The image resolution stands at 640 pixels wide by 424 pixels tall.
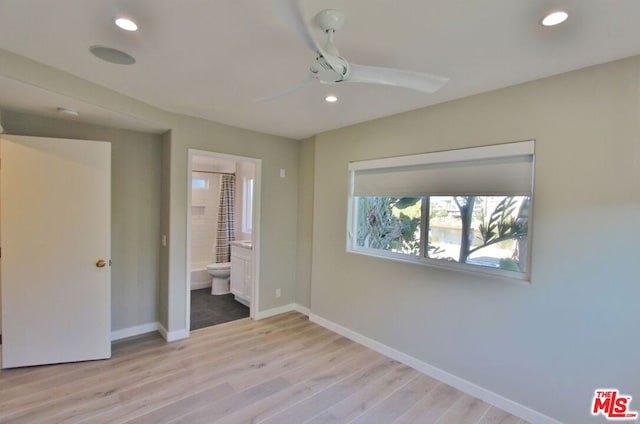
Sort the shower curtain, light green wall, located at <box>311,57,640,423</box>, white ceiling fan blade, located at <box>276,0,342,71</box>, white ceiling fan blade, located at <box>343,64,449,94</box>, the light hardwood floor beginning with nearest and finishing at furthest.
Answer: white ceiling fan blade, located at <box>276,0,342,71</box>, white ceiling fan blade, located at <box>343,64,449,94</box>, light green wall, located at <box>311,57,640,423</box>, the light hardwood floor, the shower curtain

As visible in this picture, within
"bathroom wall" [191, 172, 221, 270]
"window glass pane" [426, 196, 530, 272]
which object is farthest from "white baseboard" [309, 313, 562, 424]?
"bathroom wall" [191, 172, 221, 270]

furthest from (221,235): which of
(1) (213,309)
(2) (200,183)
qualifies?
(1) (213,309)

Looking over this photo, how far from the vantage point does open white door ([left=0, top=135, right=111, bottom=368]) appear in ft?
8.50

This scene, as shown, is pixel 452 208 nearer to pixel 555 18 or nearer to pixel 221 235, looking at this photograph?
pixel 555 18

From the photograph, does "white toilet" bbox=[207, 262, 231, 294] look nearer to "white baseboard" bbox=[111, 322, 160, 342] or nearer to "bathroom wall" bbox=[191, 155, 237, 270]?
"bathroom wall" bbox=[191, 155, 237, 270]

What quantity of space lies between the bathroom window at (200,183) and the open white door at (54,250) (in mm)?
2884

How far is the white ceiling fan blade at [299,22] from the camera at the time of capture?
1156 millimetres

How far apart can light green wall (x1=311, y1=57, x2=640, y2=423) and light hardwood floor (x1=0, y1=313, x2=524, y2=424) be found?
375 millimetres

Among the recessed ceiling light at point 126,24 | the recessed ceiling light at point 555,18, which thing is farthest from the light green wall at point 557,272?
the recessed ceiling light at point 126,24

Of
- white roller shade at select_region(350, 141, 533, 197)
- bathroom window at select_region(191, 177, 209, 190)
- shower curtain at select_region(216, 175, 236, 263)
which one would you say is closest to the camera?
white roller shade at select_region(350, 141, 533, 197)

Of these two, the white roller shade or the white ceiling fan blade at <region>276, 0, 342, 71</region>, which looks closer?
the white ceiling fan blade at <region>276, 0, 342, 71</region>

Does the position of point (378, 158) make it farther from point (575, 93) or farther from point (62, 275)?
point (62, 275)

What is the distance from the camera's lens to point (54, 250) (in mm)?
2719

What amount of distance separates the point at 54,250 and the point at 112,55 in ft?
6.06
